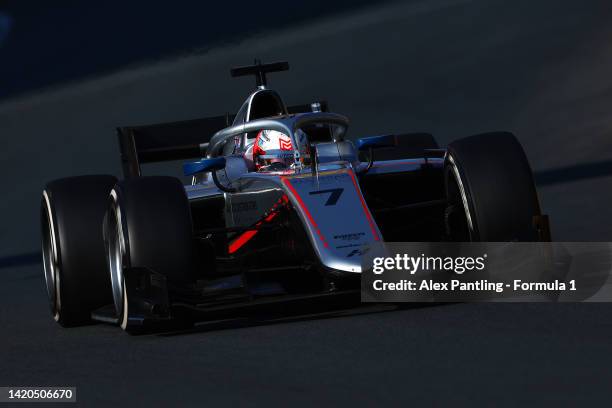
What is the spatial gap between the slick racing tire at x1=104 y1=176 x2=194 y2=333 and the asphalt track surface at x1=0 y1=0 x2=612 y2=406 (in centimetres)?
32

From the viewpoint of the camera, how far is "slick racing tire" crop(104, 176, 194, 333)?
24.4 ft

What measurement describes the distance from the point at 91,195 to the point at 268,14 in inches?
797

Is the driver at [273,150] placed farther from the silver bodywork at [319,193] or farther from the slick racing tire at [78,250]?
the slick racing tire at [78,250]

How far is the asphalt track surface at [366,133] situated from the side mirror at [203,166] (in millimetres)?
1037

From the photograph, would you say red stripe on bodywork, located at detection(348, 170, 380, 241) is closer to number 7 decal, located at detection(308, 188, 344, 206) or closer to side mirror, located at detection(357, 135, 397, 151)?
number 7 decal, located at detection(308, 188, 344, 206)

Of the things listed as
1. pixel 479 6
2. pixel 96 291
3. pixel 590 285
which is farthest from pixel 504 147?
pixel 479 6

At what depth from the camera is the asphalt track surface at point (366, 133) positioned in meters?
5.53

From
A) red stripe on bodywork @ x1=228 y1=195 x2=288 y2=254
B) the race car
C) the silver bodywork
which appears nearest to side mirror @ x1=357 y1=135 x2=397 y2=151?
the race car

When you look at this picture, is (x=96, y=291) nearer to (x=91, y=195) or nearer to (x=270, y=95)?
(x=91, y=195)

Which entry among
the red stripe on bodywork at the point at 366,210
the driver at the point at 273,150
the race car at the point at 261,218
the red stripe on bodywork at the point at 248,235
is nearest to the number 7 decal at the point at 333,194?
the race car at the point at 261,218

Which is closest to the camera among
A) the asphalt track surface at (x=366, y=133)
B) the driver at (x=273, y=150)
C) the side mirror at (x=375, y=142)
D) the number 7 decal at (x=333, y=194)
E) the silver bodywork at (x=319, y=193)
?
the asphalt track surface at (x=366, y=133)

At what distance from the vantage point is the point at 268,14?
1115 inches

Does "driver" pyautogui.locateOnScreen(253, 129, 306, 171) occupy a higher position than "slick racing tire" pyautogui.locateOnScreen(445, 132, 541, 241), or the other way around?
"driver" pyautogui.locateOnScreen(253, 129, 306, 171)

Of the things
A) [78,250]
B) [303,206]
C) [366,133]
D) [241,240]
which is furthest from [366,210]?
[366,133]
